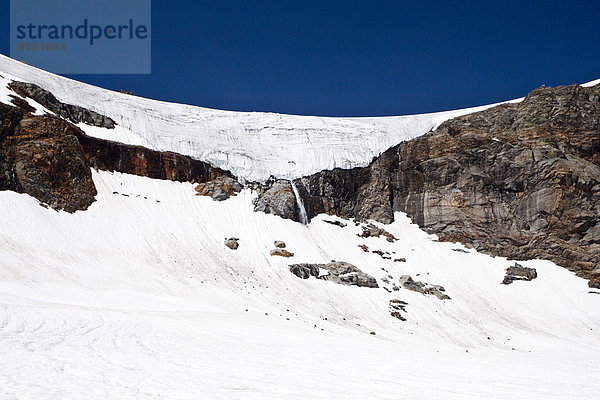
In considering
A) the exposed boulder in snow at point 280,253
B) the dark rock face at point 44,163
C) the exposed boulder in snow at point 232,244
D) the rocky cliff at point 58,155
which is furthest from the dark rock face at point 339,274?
the dark rock face at point 44,163

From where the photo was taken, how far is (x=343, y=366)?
995 centimetres

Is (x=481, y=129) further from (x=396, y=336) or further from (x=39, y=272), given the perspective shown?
(x=39, y=272)

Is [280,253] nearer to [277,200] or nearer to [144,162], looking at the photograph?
[277,200]

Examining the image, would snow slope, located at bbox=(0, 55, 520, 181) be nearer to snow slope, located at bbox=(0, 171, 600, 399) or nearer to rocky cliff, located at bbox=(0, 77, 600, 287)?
rocky cliff, located at bbox=(0, 77, 600, 287)

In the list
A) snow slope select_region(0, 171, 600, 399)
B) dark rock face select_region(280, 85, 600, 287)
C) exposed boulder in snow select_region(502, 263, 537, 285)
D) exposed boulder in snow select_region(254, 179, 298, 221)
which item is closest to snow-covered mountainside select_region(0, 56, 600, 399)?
snow slope select_region(0, 171, 600, 399)

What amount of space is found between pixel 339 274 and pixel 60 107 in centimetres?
3334

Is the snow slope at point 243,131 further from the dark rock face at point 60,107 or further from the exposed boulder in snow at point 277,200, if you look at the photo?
the exposed boulder in snow at point 277,200

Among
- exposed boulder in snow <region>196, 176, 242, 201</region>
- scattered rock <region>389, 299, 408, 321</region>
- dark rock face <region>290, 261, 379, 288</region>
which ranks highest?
exposed boulder in snow <region>196, 176, 242, 201</region>

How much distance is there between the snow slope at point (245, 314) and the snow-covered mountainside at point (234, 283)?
0.10 m

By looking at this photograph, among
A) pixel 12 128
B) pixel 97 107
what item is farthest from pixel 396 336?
pixel 97 107

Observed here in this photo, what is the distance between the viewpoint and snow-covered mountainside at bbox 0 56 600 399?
336 inches

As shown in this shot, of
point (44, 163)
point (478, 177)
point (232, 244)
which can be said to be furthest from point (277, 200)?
point (478, 177)

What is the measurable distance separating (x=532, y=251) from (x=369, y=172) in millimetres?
20890

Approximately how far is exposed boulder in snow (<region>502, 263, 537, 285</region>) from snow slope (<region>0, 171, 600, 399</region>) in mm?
775
